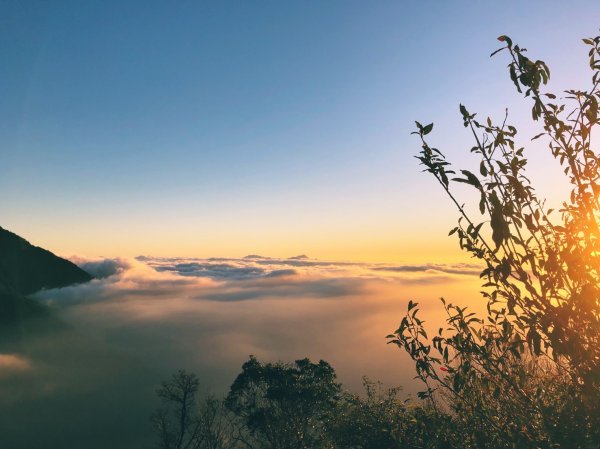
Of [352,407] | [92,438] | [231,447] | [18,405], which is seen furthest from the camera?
[18,405]

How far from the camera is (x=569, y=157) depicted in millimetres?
4004

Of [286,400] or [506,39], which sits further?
[286,400]

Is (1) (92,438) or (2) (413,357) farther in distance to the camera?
(1) (92,438)

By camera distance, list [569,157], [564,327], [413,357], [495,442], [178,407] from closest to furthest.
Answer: [564,327], [569,157], [413,357], [495,442], [178,407]

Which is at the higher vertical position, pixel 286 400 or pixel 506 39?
pixel 506 39

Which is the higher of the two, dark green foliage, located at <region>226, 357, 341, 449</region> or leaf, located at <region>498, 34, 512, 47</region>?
leaf, located at <region>498, 34, 512, 47</region>

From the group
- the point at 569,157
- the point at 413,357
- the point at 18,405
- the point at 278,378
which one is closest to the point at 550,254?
the point at 569,157

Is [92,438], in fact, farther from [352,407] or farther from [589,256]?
[589,256]

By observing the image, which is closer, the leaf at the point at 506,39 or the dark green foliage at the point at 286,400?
the leaf at the point at 506,39

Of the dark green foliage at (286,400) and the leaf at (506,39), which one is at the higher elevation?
the leaf at (506,39)

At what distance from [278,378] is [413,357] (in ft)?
115

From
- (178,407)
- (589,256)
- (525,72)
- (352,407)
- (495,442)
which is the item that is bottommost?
(178,407)

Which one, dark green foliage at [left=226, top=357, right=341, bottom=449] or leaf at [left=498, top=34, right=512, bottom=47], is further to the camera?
dark green foliage at [left=226, top=357, right=341, bottom=449]

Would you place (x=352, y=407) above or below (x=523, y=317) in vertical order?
below
